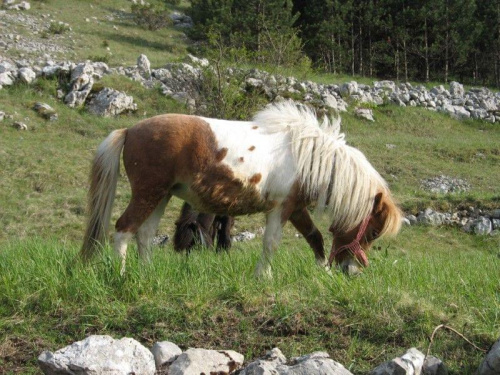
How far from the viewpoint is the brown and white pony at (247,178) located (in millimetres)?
5652

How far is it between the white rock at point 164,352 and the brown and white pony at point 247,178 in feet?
5.05

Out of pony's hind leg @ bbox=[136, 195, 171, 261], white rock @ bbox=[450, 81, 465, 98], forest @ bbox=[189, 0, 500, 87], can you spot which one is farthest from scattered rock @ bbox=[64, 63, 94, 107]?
white rock @ bbox=[450, 81, 465, 98]

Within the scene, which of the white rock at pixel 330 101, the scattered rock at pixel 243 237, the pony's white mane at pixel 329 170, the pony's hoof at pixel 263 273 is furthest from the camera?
the white rock at pixel 330 101

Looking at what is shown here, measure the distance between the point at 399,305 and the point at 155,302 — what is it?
1.85 metres

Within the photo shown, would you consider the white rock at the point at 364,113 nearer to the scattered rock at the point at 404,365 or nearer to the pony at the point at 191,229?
the pony at the point at 191,229

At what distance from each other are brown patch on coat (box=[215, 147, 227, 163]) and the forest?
107 feet

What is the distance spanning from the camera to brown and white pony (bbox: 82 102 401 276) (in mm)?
5652

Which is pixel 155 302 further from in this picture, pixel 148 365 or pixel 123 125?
pixel 123 125

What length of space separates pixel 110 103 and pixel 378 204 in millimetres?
14928

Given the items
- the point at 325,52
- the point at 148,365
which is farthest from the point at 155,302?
the point at 325,52

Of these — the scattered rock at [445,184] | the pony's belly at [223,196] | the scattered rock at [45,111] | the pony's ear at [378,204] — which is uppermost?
the pony's belly at [223,196]

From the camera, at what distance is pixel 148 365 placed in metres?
3.72

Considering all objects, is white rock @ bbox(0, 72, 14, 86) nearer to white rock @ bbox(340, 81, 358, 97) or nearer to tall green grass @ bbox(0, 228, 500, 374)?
white rock @ bbox(340, 81, 358, 97)

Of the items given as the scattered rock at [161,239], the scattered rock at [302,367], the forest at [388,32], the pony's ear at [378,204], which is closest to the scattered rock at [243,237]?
the scattered rock at [161,239]
